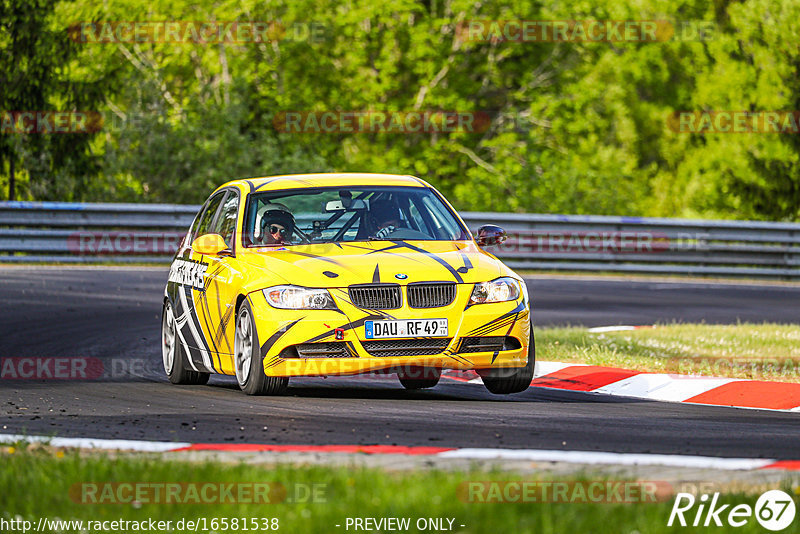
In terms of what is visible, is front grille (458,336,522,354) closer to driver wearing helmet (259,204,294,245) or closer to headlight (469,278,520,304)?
headlight (469,278,520,304)

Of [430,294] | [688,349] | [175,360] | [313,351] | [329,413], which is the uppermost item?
[430,294]

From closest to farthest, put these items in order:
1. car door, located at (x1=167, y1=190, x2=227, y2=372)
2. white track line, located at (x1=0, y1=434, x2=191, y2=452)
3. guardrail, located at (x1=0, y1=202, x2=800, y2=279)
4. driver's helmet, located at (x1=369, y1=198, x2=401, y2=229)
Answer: white track line, located at (x1=0, y1=434, x2=191, y2=452) < driver's helmet, located at (x1=369, y1=198, x2=401, y2=229) < car door, located at (x1=167, y1=190, x2=227, y2=372) < guardrail, located at (x1=0, y1=202, x2=800, y2=279)

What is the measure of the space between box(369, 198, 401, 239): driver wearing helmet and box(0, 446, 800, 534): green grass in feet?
14.2

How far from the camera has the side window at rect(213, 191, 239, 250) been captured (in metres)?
10.8

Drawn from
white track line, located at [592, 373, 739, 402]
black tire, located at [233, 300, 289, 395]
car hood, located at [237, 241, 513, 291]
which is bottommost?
white track line, located at [592, 373, 739, 402]

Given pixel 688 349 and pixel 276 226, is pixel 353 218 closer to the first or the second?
pixel 276 226

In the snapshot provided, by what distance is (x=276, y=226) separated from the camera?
10555 mm

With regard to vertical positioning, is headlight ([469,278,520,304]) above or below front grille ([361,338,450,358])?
above

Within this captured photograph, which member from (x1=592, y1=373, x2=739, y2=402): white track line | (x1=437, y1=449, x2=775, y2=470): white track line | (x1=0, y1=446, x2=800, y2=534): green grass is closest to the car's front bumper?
(x1=592, y1=373, x2=739, y2=402): white track line

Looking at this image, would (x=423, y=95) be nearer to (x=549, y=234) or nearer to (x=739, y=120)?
(x=739, y=120)

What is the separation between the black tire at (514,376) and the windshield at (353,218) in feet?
3.74

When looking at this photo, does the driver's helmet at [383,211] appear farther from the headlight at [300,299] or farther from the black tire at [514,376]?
the black tire at [514,376]

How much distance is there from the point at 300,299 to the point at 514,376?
5.51ft

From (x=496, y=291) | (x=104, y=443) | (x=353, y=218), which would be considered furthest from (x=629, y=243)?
(x=104, y=443)
